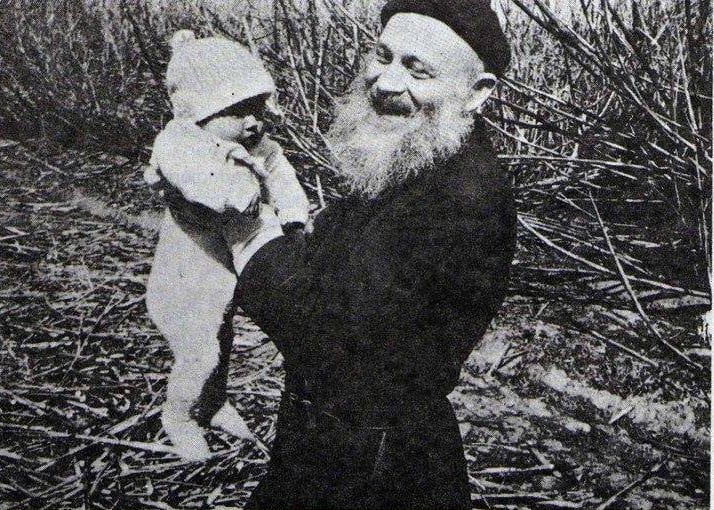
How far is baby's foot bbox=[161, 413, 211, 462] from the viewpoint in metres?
1.09

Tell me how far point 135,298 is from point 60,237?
259mm

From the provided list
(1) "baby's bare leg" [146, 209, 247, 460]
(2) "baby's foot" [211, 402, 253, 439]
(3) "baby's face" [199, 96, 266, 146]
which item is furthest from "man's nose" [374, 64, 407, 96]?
(2) "baby's foot" [211, 402, 253, 439]

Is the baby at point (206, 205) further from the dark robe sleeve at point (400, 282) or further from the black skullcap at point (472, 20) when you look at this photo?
the black skullcap at point (472, 20)

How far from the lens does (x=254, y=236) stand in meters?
0.91

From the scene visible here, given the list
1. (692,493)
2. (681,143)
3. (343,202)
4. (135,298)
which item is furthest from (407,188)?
(692,493)

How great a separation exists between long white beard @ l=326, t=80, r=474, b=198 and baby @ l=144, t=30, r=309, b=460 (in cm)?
13

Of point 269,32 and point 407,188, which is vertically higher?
point 269,32

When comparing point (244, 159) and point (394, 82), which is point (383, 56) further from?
point (244, 159)

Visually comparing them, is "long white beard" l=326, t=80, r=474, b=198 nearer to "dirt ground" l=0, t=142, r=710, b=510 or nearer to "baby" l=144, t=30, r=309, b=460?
"baby" l=144, t=30, r=309, b=460

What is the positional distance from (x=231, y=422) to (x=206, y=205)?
0.46 metres

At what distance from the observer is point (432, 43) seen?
0.94 metres

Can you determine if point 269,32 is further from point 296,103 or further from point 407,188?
point 407,188

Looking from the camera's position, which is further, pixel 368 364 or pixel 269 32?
pixel 269 32

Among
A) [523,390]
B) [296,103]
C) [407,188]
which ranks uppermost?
[296,103]
